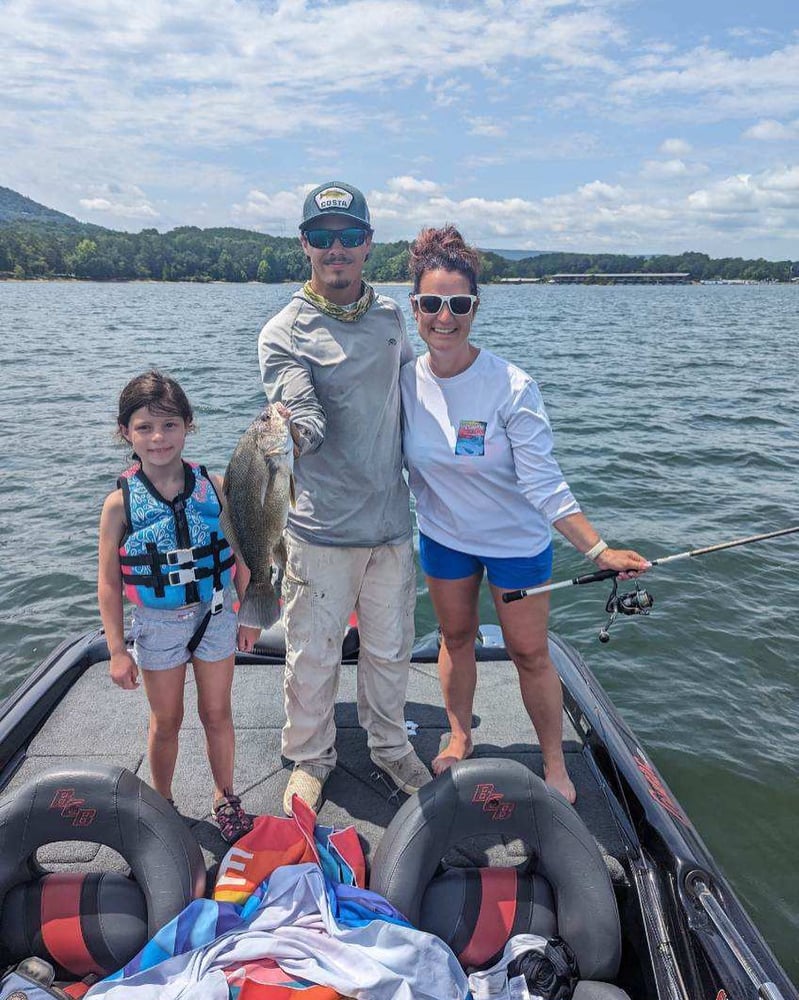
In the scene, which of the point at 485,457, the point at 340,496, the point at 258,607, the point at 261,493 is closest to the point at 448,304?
the point at 485,457

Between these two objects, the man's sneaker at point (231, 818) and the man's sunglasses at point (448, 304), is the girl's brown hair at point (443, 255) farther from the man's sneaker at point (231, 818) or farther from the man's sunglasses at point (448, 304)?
the man's sneaker at point (231, 818)

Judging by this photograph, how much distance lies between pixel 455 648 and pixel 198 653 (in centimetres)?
139

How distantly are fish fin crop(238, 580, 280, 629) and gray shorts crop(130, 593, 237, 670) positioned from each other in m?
0.27

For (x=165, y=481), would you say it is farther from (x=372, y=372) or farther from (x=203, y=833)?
(x=203, y=833)

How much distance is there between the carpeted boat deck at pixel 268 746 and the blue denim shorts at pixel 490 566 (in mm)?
1278

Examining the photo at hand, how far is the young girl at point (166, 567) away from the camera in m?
3.39

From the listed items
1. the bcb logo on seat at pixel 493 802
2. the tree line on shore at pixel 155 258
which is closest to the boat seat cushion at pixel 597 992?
the bcb logo on seat at pixel 493 802

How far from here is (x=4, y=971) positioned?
295 centimetres

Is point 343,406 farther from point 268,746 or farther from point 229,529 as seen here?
point 268,746

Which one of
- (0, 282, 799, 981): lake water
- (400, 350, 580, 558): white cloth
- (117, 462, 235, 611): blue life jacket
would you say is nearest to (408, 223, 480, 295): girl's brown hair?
(400, 350, 580, 558): white cloth

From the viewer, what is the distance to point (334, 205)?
350 cm

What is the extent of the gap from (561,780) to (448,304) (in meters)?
2.57

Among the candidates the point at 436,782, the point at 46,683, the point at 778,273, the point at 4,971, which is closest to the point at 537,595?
the point at 436,782

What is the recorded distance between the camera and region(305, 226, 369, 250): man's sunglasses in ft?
11.5
